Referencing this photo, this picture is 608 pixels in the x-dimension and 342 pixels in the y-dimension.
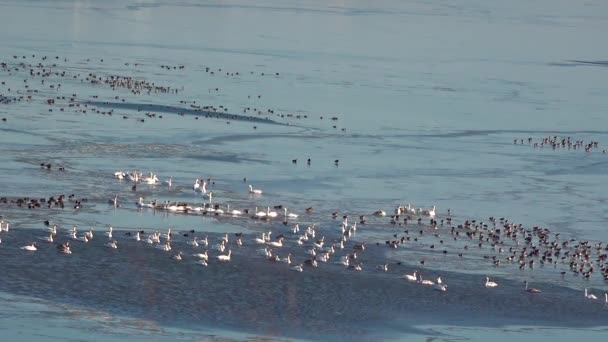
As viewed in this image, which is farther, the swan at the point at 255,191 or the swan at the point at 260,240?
the swan at the point at 255,191

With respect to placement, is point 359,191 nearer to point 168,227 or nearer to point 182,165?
point 182,165

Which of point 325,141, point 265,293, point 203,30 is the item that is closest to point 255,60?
point 203,30

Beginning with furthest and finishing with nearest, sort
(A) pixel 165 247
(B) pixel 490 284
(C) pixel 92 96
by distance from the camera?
(C) pixel 92 96 → (A) pixel 165 247 → (B) pixel 490 284

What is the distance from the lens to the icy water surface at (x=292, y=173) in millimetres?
25469

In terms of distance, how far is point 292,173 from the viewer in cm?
3956

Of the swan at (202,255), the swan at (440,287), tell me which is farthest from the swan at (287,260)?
the swan at (440,287)

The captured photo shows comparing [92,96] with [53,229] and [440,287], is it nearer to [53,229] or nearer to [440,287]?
[53,229]

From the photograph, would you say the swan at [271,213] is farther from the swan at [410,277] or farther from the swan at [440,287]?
the swan at [440,287]

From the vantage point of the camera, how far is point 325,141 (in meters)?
46.3

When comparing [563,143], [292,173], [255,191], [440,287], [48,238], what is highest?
[563,143]

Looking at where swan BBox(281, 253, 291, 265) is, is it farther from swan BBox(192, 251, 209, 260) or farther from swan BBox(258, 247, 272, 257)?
swan BBox(192, 251, 209, 260)

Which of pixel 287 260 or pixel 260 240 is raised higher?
pixel 260 240

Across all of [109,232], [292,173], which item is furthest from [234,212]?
[292,173]

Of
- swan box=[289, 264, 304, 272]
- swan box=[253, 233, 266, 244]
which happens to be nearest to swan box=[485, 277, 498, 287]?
swan box=[289, 264, 304, 272]
